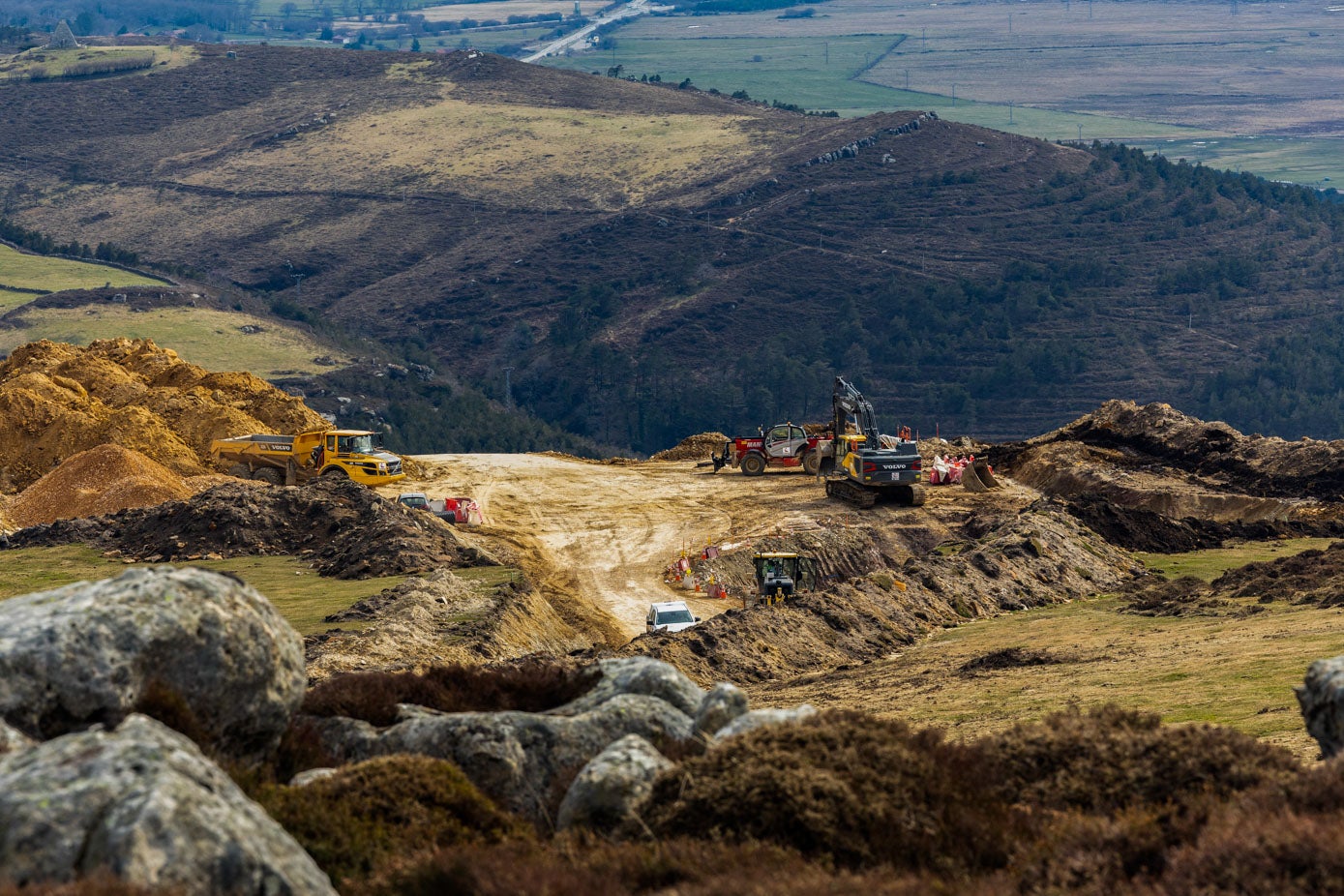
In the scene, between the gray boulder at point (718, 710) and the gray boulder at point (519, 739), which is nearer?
the gray boulder at point (519, 739)

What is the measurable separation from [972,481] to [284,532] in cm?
2488

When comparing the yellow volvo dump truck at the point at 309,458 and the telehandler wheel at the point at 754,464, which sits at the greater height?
the yellow volvo dump truck at the point at 309,458

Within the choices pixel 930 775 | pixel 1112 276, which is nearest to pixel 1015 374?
pixel 1112 276

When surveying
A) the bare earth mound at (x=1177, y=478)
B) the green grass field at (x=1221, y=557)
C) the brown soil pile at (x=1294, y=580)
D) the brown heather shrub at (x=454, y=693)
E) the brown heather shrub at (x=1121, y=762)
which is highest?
the brown heather shrub at (x=1121, y=762)

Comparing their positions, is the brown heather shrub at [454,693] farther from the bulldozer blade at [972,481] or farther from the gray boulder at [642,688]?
the bulldozer blade at [972,481]

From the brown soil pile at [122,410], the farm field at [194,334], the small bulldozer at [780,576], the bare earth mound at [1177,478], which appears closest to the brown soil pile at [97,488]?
the brown soil pile at [122,410]

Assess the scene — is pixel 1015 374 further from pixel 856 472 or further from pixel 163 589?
pixel 163 589

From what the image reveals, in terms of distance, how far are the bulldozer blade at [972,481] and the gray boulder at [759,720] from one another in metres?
45.7

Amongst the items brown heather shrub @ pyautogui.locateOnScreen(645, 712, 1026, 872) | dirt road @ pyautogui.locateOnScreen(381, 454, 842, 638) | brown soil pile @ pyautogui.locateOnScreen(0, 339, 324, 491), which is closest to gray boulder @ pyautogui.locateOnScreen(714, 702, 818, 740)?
brown heather shrub @ pyautogui.locateOnScreen(645, 712, 1026, 872)

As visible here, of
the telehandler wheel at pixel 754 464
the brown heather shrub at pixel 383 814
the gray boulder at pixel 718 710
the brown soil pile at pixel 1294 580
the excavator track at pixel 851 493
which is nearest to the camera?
the brown heather shrub at pixel 383 814

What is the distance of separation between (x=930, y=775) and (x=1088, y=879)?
218 centimetres

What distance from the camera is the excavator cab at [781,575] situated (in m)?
45.0

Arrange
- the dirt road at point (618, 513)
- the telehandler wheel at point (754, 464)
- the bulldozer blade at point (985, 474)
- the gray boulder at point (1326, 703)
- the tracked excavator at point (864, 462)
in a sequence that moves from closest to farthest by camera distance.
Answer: the gray boulder at point (1326, 703), the dirt road at point (618, 513), the tracked excavator at point (864, 462), the bulldozer blade at point (985, 474), the telehandler wheel at point (754, 464)

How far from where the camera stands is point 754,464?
64188 mm
